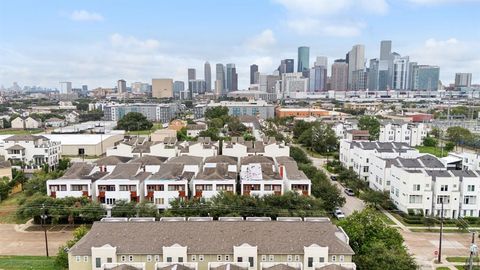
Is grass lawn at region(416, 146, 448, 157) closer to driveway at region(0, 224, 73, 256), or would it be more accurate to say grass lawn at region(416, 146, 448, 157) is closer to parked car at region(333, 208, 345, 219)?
parked car at region(333, 208, 345, 219)

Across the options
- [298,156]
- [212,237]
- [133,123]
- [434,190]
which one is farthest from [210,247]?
[133,123]

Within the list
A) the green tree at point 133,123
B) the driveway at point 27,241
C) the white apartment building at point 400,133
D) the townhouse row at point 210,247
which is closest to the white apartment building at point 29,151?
the driveway at point 27,241

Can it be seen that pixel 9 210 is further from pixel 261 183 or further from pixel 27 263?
pixel 261 183

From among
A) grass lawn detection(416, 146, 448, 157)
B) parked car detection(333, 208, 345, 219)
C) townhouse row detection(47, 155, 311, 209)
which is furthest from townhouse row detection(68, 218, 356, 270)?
grass lawn detection(416, 146, 448, 157)

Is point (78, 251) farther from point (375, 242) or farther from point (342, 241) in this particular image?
point (375, 242)

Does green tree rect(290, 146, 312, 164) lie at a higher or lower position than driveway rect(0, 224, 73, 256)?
higher

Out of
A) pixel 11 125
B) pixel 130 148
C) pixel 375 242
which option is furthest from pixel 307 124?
pixel 11 125
